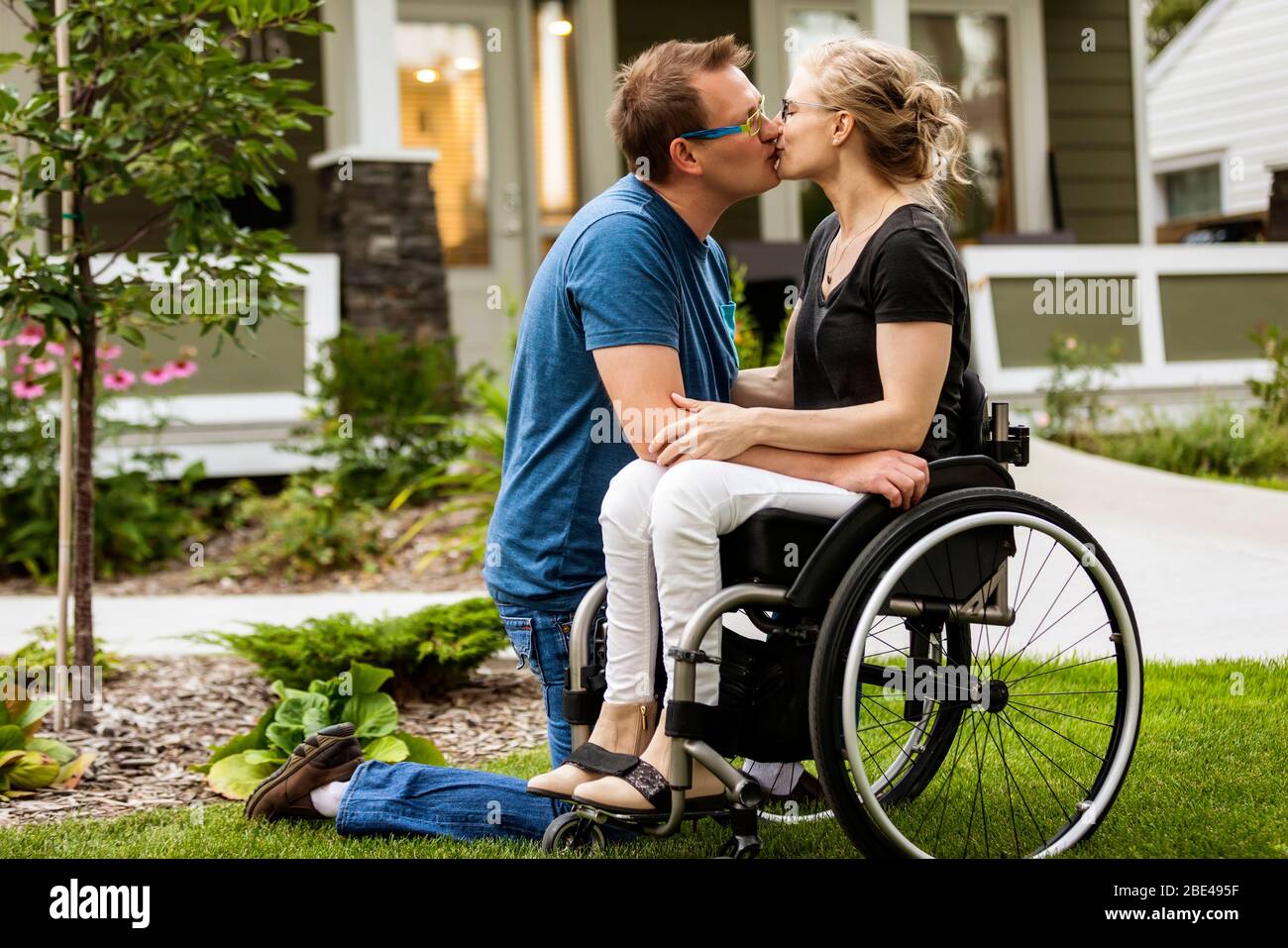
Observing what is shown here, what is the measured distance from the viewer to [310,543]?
6277 mm

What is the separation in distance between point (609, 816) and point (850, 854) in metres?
0.52

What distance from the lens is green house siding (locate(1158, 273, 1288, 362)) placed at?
884cm

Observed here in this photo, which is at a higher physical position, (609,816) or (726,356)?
(726,356)

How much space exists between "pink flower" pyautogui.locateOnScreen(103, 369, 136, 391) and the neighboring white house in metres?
11.8

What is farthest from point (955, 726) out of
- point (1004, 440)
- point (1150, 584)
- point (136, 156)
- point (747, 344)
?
point (747, 344)

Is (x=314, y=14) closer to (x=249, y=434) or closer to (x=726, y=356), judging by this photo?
(x=249, y=434)

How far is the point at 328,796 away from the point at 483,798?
0.34m

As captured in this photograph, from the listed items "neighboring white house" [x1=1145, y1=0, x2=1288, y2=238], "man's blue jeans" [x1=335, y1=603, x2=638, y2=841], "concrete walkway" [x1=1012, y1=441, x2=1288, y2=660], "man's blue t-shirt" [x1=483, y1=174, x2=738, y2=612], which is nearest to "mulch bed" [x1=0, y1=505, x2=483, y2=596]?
"concrete walkway" [x1=1012, y1=441, x2=1288, y2=660]

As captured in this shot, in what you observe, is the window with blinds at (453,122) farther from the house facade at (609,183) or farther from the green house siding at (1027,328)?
the green house siding at (1027,328)

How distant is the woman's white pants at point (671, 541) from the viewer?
232 centimetres

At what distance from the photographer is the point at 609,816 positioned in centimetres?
246

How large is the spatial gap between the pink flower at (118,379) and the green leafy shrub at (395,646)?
8.68 ft

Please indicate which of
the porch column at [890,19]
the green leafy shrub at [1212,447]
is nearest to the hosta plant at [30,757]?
the green leafy shrub at [1212,447]

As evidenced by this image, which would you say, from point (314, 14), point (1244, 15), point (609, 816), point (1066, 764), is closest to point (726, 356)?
point (609, 816)
